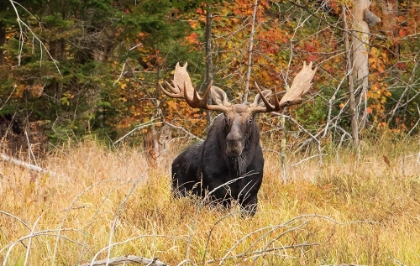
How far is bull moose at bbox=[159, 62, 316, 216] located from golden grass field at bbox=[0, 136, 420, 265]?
0.79ft

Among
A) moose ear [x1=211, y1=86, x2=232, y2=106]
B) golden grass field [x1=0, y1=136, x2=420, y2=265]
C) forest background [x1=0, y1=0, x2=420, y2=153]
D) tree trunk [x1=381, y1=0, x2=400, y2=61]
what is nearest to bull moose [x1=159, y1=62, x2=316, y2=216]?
moose ear [x1=211, y1=86, x2=232, y2=106]

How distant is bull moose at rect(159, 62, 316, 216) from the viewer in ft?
27.7

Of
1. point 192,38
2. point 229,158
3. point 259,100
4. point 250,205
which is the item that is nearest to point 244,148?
point 229,158

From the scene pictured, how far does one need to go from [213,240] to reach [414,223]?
2234mm

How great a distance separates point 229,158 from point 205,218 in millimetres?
1553

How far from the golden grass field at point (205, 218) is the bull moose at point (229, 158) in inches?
9.5

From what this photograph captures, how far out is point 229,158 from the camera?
8.64 meters

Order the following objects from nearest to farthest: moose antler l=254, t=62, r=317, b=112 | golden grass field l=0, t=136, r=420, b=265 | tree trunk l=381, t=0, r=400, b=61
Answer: golden grass field l=0, t=136, r=420, b=265 → moose antler l=254, t=62, r=317, b=112 → tree trunk l=381, t=0, r=400, b=61

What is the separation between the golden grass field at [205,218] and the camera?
5730 mm

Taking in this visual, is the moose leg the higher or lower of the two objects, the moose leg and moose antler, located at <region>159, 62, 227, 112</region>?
the lower

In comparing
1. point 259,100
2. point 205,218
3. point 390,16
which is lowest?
point 205,218

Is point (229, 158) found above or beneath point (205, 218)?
above

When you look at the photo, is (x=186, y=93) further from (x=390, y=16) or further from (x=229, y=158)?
(x=390, y=16)

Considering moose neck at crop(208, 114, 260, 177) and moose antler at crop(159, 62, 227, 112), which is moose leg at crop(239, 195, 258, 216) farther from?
moose antler at crop(159, 62, 227, 112)
